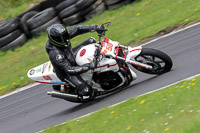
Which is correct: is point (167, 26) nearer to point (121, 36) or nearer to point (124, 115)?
point (121, 36)

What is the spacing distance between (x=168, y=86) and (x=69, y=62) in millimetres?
2056

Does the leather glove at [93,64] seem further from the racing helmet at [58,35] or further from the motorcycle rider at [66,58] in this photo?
the racing helmet at [58,35]

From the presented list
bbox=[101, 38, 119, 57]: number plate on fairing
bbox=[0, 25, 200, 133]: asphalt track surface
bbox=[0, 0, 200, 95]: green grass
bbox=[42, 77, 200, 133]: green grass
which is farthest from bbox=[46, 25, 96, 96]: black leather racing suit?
bbox=[0, 0, 200, 95]: green grass

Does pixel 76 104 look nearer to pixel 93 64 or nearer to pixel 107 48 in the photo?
pixel 93 64

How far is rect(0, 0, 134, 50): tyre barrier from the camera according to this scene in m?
13.7

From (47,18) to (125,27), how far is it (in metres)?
3.21

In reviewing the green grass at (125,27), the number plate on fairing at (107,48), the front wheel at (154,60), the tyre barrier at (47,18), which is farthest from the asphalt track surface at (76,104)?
the tyre barrier at (47,18)

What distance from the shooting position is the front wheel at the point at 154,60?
7.11 meters

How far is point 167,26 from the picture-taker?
10961mm

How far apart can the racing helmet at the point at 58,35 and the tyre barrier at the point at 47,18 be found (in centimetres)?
654

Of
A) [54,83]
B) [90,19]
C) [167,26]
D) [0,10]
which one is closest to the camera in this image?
[54,83]

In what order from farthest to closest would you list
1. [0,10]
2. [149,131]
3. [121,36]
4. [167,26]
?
[0,10] → [121,36] → [167,26] → [149,131]

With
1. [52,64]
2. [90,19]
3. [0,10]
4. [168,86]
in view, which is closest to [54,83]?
[52,64]

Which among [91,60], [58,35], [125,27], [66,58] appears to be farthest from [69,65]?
[125,27]
